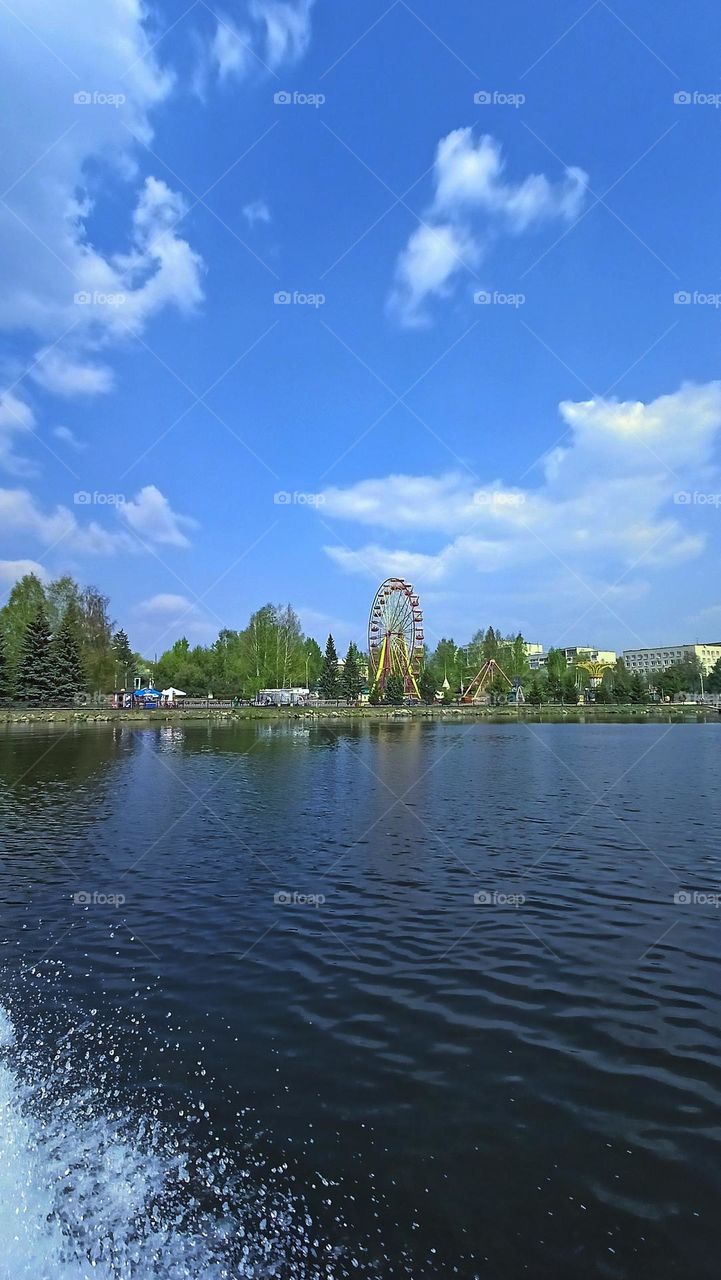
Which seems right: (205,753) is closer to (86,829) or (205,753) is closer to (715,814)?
(86,829)

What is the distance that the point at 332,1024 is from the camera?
367 inches

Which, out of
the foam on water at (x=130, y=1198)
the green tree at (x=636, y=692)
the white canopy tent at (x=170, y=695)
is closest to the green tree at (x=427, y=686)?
the green tree at (x=636, y=692)

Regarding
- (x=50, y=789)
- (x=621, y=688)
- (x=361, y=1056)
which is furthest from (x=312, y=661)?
(x=361, y=1056)

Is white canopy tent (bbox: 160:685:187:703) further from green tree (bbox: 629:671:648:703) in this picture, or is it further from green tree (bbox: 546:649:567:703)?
green tree (bbox: 629:671:648:703)

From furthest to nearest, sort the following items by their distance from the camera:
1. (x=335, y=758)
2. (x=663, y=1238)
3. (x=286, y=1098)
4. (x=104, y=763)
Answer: (x=335, y=758)
(x=104, y=763)
(x=286, y=1098)
(x=663, y=1238)

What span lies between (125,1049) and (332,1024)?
8.90 feet

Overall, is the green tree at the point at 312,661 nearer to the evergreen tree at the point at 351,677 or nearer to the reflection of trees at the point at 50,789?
the evergreen tree at the point at 351,677

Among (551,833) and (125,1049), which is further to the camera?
(551,833)

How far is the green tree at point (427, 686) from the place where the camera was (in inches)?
5999

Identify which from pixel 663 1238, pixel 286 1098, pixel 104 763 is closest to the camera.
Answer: pixel 663 1238

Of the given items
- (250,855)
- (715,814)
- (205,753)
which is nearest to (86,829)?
(250,855)

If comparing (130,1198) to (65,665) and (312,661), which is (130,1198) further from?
(312,661)

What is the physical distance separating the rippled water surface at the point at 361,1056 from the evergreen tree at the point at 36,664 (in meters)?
82.1

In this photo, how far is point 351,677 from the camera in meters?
145
